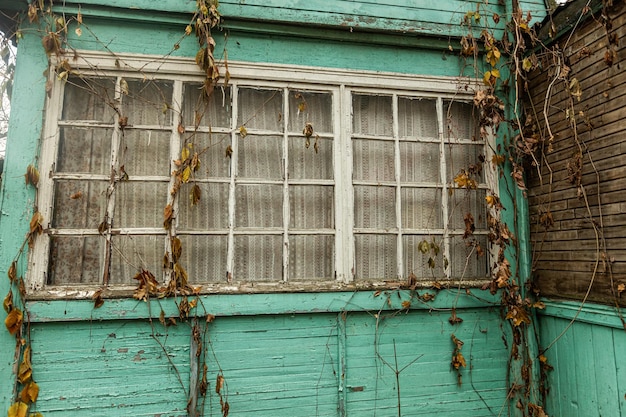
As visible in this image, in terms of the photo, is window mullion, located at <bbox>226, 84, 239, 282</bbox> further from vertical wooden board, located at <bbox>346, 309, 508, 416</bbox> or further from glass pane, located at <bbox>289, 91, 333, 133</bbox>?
vertical wooden board, located at <bbox>346, 309, 508, 416</bbox>

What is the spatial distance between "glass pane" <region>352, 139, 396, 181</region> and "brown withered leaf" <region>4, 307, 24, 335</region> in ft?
8.31

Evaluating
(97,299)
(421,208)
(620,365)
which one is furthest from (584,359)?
(97,299)

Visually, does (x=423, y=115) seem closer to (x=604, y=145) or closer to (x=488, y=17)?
(x=488, y=17)

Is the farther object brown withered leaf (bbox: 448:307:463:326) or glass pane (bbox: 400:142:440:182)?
glass pane (bbox: 400:142:440:182)

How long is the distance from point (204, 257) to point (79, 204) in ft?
3.16

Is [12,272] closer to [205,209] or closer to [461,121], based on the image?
[205,209]

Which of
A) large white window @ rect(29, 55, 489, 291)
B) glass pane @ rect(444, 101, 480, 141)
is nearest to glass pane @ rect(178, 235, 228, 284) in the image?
large white window @ rect(29, 55, 489, 291)

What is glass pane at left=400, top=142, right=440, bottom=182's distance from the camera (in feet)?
11.2

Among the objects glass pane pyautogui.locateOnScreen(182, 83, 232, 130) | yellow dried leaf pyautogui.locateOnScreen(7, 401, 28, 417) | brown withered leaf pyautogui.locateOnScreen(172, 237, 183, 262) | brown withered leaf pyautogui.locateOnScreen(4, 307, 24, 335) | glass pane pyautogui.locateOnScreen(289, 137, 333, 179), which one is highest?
glass pane pyautogui.locateOnScreen(182, 83, 232, 130)

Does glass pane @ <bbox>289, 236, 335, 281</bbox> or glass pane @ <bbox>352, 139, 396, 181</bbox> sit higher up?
glass pane @ <bbox>352, 139, 396, 181</bbox>

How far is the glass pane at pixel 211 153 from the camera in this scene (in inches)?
122

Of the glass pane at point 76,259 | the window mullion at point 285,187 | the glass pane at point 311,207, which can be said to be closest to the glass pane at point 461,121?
the glass pane at point 311,207

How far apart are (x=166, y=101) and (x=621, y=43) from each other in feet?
10.5

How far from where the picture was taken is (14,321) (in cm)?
266
